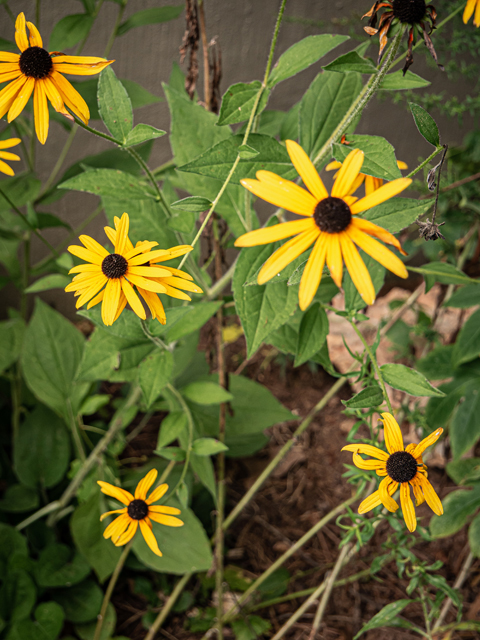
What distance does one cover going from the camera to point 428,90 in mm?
1569

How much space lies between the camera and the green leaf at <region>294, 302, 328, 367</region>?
72 centimetres

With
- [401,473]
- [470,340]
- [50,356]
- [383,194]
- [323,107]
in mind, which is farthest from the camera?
[50,356]

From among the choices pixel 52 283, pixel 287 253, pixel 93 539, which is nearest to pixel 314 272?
pixel 287 253

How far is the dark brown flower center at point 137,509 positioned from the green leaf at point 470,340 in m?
0.64

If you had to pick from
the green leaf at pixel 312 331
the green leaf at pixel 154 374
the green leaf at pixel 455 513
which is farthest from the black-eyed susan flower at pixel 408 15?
the green leaf at pixel 455 513

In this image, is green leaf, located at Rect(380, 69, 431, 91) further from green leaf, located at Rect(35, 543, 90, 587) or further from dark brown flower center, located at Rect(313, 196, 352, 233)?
green leaf, located at Rect(35, 543, 90, 587)

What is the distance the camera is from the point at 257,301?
668mm

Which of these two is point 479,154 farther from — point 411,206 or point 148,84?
point 148,84

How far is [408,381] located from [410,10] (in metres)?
0.39

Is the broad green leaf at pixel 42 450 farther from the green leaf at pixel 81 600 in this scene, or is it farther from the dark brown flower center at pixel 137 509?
the dark brown flower center at pixel 137 509

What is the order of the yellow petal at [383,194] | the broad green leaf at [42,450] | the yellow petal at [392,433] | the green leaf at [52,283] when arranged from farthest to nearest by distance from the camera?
1. the broad green leaf at [42,450]
2. the green leaf at [52,283]
3. the yellow petal at [392,433]
4. the yellow petal at [383,194]

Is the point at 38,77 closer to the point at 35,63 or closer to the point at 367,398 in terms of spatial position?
the point at 35,63

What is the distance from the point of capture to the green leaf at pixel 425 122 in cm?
50

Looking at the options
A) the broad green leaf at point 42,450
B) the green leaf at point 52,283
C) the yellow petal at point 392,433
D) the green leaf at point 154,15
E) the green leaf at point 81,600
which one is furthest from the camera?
the broad green leaf at point 42,450
